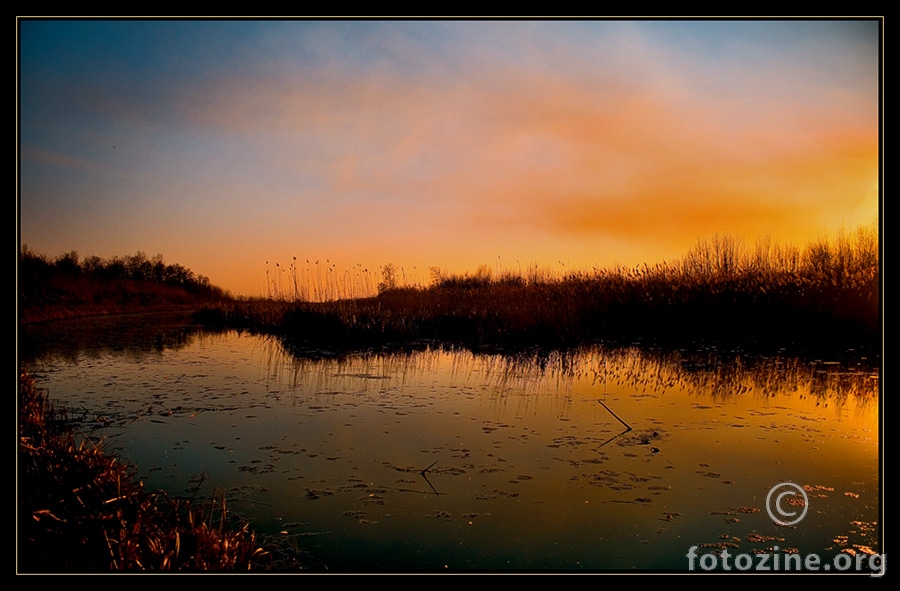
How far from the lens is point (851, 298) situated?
8.84 metres

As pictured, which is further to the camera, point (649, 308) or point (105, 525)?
point (649, 308)

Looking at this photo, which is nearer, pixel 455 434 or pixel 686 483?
pixel 686 483

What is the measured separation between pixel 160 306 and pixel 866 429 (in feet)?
59.2

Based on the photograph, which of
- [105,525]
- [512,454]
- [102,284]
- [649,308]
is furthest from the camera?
[102,284]

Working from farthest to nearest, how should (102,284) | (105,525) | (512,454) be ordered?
(102,284) < (512,454) < (105,525)

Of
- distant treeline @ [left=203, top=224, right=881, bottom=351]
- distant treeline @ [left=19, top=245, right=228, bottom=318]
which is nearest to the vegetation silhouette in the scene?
distant treeline @ [left=19, top=245, right=228, bottom=318]

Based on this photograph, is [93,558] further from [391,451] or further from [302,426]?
[302,426]

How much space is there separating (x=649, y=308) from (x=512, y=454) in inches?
295

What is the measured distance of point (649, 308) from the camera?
11086 millimetres

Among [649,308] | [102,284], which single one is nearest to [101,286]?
[102,284]

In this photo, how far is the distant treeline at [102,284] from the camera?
11.1 meters

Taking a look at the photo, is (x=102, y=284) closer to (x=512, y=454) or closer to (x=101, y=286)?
(x=101, y=286)

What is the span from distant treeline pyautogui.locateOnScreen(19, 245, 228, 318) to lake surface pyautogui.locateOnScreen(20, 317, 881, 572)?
4148 mm
